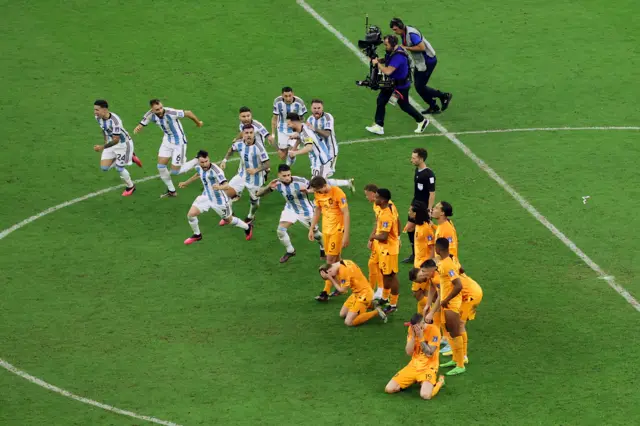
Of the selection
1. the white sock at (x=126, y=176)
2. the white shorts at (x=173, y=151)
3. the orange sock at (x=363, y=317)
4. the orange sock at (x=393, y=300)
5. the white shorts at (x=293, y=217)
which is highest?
the white shorts at (x=173, y=151)

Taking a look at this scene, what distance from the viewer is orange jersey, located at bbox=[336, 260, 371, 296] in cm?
1944

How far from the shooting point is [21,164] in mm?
25844

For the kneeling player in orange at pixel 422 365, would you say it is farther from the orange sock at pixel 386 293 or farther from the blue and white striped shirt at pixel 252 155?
the blue and white striped shirt at pixel 252 155

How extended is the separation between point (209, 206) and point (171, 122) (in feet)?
8.65

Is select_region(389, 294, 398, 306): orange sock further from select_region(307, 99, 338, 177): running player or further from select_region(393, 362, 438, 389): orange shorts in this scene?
select_region(307, 99, 338, 177): running player

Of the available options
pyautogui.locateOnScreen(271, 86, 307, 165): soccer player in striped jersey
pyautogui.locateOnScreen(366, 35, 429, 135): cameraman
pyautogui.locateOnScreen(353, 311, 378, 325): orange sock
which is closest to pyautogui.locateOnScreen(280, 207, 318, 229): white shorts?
pyautogui.locateOnScreen(353, 311, 378, 325): orange sock

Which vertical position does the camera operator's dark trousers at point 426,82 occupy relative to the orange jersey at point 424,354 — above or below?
above

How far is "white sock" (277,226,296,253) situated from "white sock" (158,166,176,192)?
11.7 ft

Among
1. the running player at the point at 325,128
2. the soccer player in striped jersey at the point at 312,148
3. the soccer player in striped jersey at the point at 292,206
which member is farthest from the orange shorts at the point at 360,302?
the running player at the point at 325,128

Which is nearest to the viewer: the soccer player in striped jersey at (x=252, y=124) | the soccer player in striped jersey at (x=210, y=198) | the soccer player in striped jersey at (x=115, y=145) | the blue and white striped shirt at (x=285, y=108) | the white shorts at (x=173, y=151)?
the soccer player in striped jersey at (x=210, y=198)

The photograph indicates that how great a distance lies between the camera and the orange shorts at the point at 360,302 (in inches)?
765

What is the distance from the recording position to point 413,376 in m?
17.5

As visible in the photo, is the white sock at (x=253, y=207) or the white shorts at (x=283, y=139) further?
the white shorts at (x=283, y=139)

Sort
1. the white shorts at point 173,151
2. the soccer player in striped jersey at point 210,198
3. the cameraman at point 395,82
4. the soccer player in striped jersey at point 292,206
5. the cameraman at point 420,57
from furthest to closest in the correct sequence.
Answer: the cameraman at point 420,57 < the cameraman at point 395,82 < the white shorts at point 173,151 < the soccer player in striped jersey at point 210,198 < the soccer player in striped jersey at point 292,206
